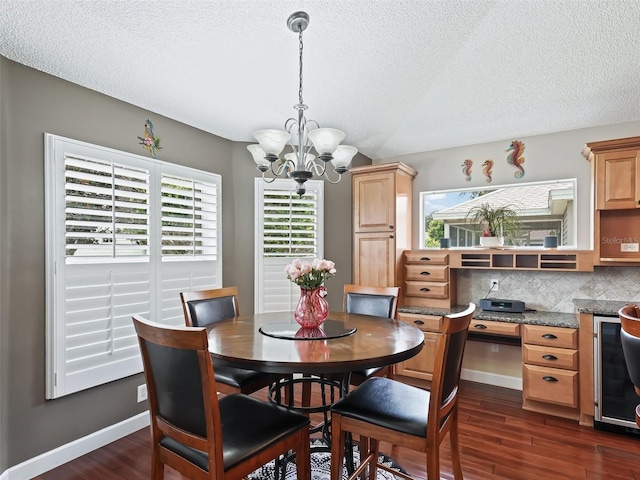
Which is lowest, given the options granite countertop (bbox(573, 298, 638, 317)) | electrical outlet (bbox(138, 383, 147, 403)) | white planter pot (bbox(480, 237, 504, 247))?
electrical outlet (bbox(138, 383, 147, 403))

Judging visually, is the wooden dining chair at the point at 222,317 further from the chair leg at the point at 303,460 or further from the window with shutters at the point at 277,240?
the window with shutters at the point at 277,240

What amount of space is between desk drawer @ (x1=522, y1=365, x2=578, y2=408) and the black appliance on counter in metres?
0.15

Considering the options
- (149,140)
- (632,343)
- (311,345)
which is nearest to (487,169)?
(632,343)

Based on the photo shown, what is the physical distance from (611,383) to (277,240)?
2992 mm

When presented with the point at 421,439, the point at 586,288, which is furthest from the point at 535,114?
the point at 421,439

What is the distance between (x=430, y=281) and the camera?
371 cm

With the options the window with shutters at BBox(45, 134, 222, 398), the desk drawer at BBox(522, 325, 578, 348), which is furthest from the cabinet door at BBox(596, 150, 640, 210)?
the window with shutters at BBox(45, 134, 222, 398)

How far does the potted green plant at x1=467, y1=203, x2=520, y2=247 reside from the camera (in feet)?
11.7

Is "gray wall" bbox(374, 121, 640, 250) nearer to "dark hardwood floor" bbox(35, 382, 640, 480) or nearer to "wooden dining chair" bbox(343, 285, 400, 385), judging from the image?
"wooden dining chair" bbox(343, 285, 400, 385)

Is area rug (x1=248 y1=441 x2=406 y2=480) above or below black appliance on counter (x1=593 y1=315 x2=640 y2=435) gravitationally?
below

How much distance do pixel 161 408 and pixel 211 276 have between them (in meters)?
2.00

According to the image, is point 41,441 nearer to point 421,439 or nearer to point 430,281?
point 421,439

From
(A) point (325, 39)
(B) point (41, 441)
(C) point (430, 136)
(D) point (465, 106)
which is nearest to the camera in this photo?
(A) point (325, 39)

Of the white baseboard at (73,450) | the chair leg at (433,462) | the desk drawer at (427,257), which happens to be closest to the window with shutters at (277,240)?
the desk drawer at (427,257)
